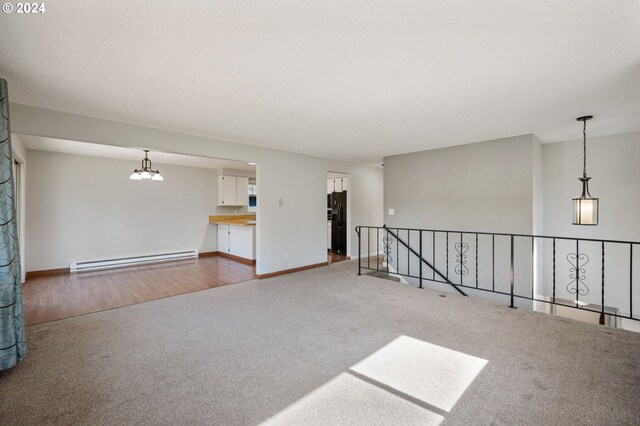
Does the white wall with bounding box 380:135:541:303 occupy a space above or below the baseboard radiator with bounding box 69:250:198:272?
above

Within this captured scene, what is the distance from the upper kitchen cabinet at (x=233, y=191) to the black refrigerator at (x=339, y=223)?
2547 millimetres

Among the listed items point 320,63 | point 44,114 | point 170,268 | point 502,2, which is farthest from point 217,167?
point 502,2

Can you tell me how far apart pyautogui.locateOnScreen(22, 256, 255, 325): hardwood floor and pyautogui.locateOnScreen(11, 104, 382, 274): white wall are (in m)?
0.98

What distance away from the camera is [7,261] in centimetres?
229

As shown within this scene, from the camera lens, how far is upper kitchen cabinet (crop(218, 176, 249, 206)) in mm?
7844

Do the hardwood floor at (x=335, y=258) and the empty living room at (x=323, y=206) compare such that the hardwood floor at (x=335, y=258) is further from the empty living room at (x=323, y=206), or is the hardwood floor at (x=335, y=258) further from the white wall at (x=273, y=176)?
the empty living room at (x=323, y=206)

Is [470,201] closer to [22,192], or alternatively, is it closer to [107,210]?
[107,210]

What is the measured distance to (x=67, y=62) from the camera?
2.22 m

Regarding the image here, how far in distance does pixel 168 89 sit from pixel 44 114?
171 cm

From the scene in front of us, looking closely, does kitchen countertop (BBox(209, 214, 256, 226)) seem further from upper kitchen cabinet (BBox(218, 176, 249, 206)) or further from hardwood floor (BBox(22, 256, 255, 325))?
hardwood floor (BBox(22, 256, 255, 325))

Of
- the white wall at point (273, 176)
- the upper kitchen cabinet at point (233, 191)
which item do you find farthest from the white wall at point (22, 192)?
the upper kitchen cabinet at point (233, 191)

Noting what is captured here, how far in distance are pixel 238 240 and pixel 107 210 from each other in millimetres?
→ 2919

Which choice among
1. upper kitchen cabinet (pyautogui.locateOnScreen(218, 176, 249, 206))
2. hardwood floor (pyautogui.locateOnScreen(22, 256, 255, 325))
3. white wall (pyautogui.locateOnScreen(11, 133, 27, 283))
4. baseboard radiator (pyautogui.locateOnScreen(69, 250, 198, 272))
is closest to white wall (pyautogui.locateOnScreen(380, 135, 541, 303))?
hardwood floor (pyautogui.locateOnScreen(22, 256, 255, 325))

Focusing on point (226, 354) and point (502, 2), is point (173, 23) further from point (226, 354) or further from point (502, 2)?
point (226, 354)
